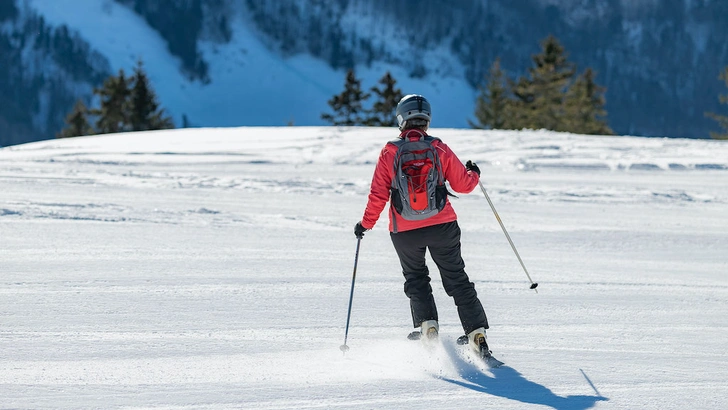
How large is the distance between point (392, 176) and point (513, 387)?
132cm

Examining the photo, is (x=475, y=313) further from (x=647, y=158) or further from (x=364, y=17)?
(x=364, y=17)

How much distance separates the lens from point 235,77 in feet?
589

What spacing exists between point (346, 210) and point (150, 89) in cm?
3874

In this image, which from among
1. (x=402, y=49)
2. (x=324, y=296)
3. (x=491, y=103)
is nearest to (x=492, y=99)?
(x=491, y=103)

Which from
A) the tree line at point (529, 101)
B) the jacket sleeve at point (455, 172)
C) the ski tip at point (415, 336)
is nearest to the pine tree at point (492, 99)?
the tree line at point (529, 101)

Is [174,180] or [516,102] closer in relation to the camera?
[174,180]

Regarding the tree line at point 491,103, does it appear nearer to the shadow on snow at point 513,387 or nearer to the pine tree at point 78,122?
the pine tree at point 78,122

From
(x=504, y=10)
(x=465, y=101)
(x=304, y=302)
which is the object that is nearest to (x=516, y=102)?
(x=304, y=302)

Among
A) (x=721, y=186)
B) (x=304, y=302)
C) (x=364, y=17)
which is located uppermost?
(x=364, y=17)

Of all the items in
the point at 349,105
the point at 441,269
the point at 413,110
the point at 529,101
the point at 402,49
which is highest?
the point at 402,49

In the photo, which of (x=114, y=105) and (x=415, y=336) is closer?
(x=415, y=336)

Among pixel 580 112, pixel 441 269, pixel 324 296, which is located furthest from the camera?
pixel 580 112

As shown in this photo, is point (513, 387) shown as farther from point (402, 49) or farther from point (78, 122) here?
point (402, 49)

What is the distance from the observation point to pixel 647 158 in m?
13.6
